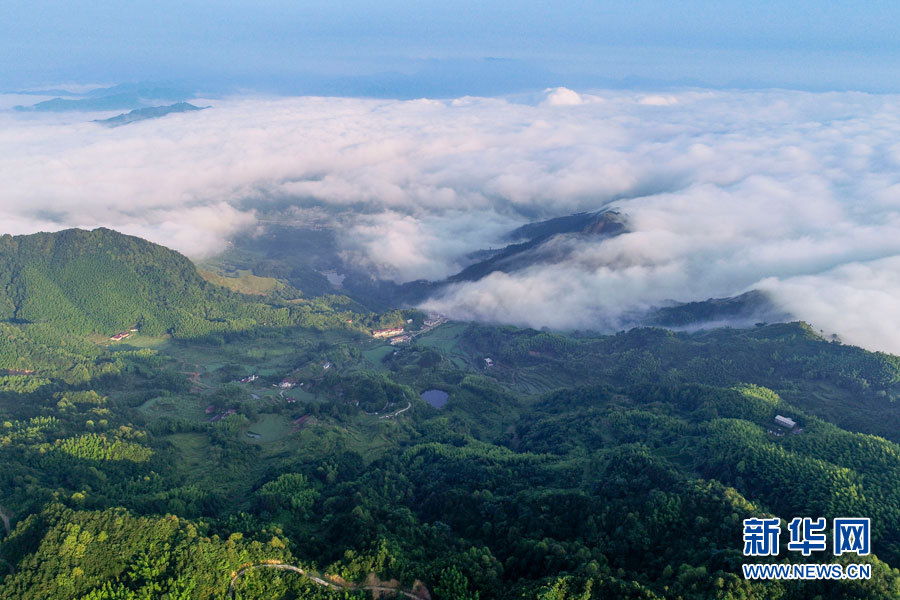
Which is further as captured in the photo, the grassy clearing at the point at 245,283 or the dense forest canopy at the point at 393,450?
the grassy clearing at the point at 245,283

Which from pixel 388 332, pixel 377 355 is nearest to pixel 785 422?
pixel 377 355

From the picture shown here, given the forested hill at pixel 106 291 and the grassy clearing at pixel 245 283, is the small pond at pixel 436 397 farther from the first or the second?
the grassy clearing at pixel 245 283

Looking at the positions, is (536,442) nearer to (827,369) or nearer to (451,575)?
(451,575)

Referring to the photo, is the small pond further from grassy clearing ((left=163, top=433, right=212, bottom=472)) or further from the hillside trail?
the hillside trail

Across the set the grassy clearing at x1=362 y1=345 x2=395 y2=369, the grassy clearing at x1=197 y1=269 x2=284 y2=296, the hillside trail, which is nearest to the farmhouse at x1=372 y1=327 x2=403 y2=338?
the grassy clearing at x1=362 y1=345 x2=395 y2=369

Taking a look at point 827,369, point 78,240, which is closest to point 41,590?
point 827,369

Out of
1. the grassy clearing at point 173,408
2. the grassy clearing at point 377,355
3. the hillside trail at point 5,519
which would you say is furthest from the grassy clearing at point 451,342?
the hillside trail at point 5,519
